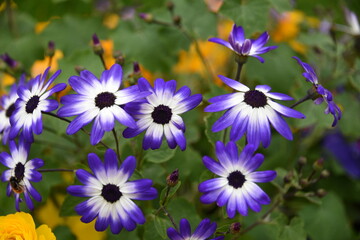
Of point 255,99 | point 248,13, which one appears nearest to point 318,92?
point 255,99

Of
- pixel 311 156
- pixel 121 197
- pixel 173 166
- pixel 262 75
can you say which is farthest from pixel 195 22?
pixel 121 197

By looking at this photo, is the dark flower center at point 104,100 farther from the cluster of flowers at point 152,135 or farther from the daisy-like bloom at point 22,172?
the daisy-like bloom at point 22,172

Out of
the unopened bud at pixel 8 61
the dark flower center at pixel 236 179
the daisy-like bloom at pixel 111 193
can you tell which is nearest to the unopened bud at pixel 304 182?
the dark flower center at pixel 236 179

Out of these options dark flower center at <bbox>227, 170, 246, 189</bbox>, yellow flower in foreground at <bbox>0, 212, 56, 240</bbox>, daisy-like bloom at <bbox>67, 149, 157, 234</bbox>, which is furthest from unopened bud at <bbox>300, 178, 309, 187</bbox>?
yellow flower in foreground at <bbox>0, 212, 56, 240</bbox>

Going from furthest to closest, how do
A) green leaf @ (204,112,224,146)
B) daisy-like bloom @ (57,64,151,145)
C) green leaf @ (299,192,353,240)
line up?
green leaf @ (299,192,353,240)
green leaf @ (204,112,224,146)
daisy-like bloom @ (57,64,151,145)

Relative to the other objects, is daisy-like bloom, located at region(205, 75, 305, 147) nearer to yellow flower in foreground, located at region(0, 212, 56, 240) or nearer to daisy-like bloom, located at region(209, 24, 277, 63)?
daisy-like bloom, located at region(209, 24, 277, 63)

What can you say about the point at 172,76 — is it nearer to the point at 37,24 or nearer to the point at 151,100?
the point at 37,24
